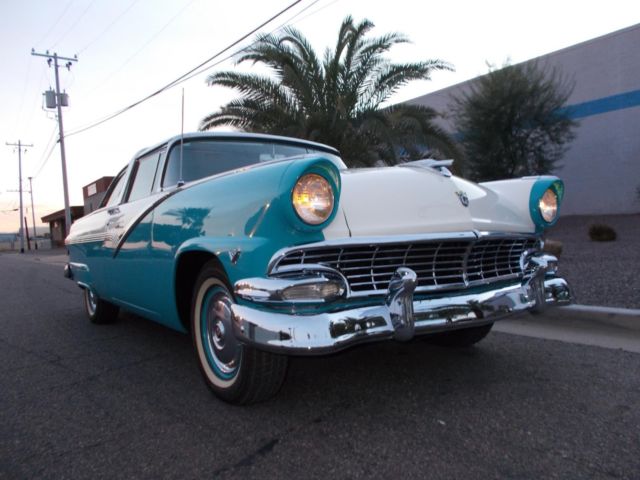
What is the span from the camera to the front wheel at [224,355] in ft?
7.64

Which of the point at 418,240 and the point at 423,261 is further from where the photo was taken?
the point at 423,261

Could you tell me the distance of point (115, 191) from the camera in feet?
15.2

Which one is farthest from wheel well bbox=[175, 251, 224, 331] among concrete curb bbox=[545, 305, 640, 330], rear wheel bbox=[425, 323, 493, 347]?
concrete curb bbox=[545, 305, 640, 330]

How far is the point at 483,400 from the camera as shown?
251cm

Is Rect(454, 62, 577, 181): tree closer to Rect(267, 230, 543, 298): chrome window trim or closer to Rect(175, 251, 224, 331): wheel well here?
Rect(267, 230, 543, 298): chrome window trim

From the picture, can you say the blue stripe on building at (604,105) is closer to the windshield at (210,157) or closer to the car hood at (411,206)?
the windshield at (210,157)

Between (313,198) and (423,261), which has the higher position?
(313,198)

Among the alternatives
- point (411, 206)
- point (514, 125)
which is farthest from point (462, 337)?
point (514, 125)

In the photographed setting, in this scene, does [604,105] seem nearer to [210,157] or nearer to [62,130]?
[210,157]

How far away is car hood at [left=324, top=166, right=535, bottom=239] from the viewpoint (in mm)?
2262

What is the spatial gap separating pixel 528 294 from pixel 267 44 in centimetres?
868

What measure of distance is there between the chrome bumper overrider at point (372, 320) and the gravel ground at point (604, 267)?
111 inches

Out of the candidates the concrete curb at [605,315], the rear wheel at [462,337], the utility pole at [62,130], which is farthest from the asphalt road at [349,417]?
the utility pole at [62,130]

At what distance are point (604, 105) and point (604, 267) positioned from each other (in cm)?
1115
